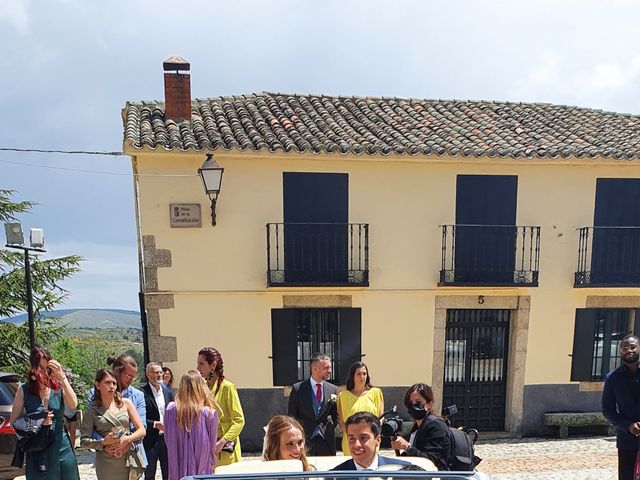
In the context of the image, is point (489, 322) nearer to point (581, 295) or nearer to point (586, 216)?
point (581, 295)

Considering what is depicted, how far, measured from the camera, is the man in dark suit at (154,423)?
433cm

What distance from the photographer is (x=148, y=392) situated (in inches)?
177

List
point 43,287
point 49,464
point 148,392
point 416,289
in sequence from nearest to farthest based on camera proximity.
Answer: point 49,464, point 148,392, point 416,289, point 43,287

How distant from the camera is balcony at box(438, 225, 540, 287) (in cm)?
741

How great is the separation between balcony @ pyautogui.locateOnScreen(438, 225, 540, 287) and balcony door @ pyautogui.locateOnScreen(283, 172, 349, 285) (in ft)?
6.15

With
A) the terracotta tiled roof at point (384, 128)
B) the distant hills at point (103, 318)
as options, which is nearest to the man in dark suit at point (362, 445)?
the terracotta tiled roof at point (384, 128)

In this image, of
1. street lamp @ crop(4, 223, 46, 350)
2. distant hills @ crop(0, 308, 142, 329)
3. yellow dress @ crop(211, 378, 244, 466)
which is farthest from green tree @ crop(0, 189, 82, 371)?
distant hills @ crop(0, 308, 142, 329)

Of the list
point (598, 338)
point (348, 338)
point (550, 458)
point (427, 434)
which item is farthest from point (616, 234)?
point (427, 434)

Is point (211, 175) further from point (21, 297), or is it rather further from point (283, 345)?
point (21, 297)

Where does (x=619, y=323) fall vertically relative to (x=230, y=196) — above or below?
below

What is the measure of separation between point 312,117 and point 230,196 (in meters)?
2.57

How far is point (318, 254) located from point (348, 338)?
5.16 ft

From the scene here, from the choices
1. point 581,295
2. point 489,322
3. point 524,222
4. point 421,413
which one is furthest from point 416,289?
point 421,413

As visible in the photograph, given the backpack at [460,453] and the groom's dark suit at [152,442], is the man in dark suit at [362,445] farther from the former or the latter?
the groom's dark suit at [152,442]
